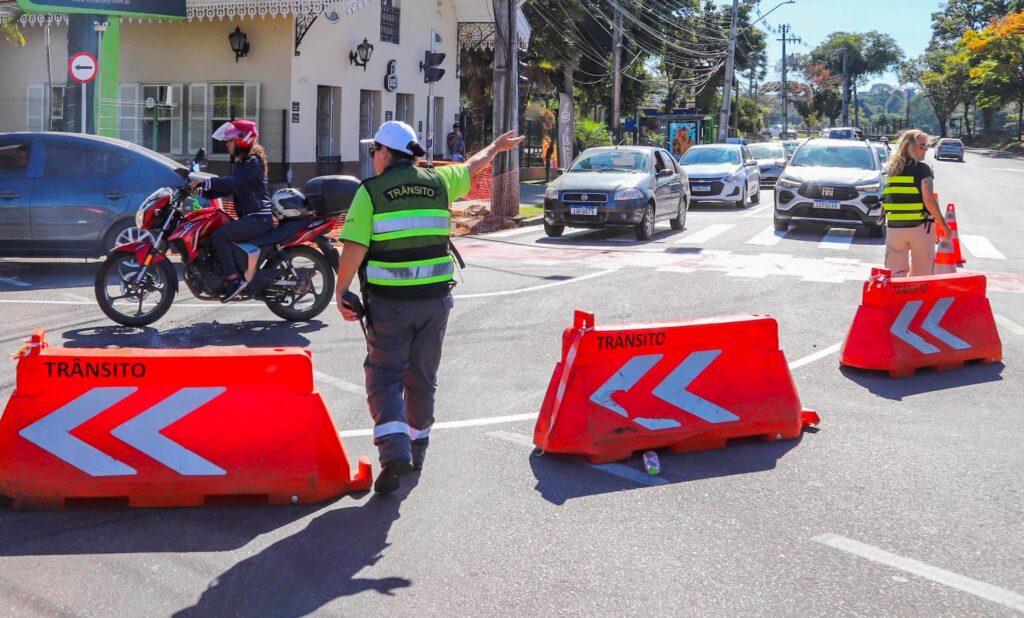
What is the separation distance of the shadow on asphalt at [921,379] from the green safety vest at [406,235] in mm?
3788

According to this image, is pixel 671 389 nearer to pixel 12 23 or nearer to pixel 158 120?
pixel 158 120

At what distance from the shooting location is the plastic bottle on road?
18.9 feet

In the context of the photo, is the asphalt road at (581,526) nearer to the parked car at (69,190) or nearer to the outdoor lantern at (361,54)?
the parked car at (69,190)

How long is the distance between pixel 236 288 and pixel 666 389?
4568 mm

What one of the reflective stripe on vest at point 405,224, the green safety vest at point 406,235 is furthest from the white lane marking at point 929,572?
the reflective stripe on vest at point 405,224

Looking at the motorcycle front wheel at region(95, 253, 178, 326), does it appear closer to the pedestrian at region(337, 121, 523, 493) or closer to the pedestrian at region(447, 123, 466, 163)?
the pedestrian at region(337, 121, 523, 493)

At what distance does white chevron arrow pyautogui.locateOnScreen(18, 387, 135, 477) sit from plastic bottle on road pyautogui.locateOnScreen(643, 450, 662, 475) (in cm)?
255

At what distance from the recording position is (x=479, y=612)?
4035mm

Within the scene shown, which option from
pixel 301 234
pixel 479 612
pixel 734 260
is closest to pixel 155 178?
pixel 301 234

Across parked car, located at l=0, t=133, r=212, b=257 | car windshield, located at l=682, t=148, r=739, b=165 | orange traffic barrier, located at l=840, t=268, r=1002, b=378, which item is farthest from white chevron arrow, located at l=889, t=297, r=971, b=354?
car windshield, located at l=682, t=148, r=739, b=165

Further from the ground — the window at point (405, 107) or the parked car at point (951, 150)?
the parked car at point (951, 150)

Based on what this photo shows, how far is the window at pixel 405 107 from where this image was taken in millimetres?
29328

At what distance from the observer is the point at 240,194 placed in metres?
9.30

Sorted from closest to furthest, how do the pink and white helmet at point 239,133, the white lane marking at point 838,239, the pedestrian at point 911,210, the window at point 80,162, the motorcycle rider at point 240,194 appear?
1. the pink and white helmet at point 239,133
2. the motorcycle rider at point 240,194
3. the pedestrian at point 911,210
4. the window at point 80,162
5. the white lane marking at point 838,239
